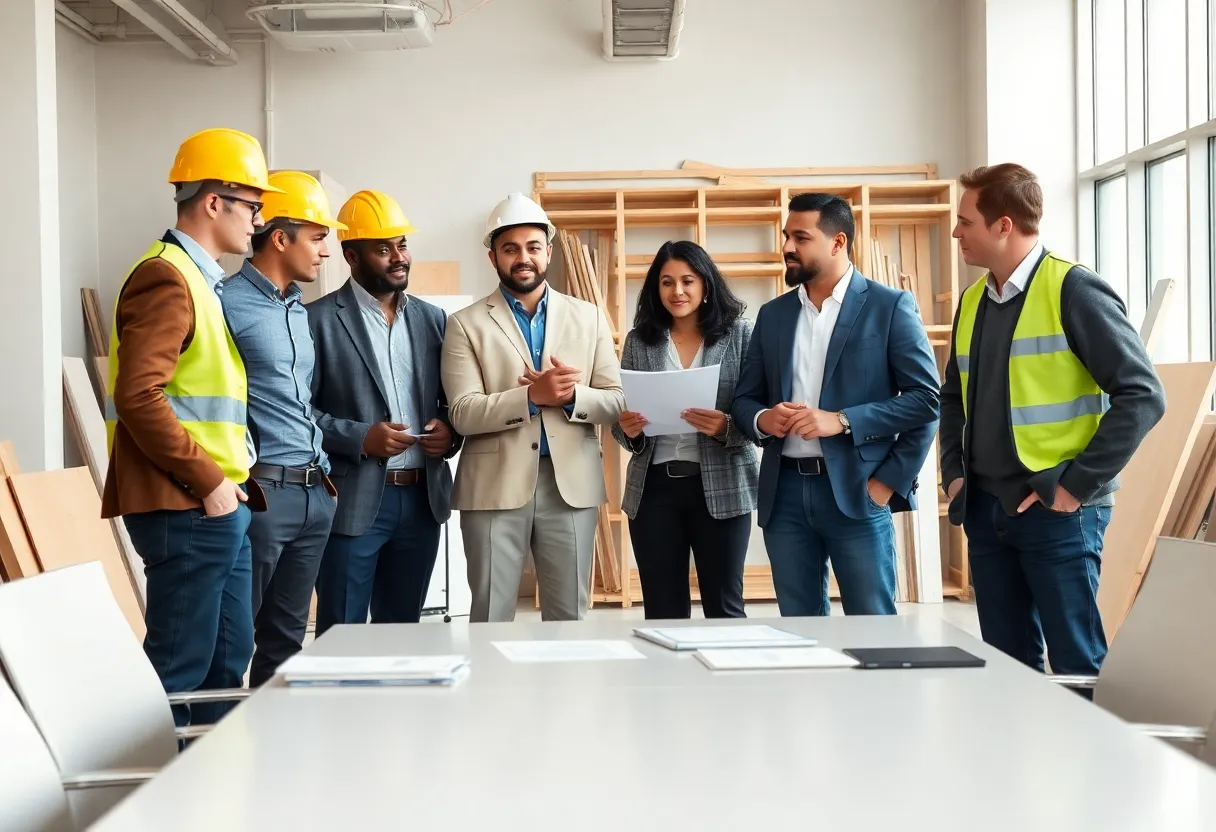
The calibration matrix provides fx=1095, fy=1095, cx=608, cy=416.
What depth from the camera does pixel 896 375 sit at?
11.2 ft

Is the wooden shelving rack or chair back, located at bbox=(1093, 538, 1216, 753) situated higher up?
the wooden shelving rack

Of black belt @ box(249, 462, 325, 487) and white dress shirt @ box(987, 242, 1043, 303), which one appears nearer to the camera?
white dress shirt @ box(987, 242, 1043, 303)

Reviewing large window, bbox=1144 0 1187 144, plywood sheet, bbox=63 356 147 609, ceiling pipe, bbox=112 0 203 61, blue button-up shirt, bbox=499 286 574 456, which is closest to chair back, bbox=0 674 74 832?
blue button-up shirt, bbox=499 286 574 456

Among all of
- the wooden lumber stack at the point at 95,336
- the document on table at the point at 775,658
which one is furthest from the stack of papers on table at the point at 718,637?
the wooden lumber stack at the point at 95,336

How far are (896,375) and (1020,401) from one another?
55 cm

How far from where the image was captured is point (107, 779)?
67.7 inches

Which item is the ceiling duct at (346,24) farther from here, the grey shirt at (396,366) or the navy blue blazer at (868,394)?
the navy blue blazer at (868,394)

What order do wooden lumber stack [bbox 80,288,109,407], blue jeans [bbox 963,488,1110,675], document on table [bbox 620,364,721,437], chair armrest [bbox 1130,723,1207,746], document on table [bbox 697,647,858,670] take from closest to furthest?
chair armrest [bbox 1130,723,1207,746] < document on table [bbox 697,647,858,670] < blue jeans [bbox 963,488,1110,675] < document on table [bbox 620,364,721,437] < wooden lumber stack [bbox 80,288,109,407]

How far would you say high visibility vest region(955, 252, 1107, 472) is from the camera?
2885 mm

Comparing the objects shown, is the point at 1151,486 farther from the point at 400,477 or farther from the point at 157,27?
the point at 157,27

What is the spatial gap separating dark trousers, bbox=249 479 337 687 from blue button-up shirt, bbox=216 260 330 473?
114mm

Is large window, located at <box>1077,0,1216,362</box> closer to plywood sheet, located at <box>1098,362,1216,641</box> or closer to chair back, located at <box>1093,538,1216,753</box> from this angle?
plywood sheet, located at <box>1098,362,1216,641</box>

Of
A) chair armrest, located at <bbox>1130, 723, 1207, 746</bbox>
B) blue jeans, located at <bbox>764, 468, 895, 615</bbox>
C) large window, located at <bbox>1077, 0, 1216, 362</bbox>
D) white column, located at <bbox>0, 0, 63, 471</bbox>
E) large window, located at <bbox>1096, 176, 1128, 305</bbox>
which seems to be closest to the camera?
chair armrest, located at <bbox>1130, 723, 1207, 746</bbox>

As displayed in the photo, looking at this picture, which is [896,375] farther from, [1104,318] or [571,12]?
[571,12]
